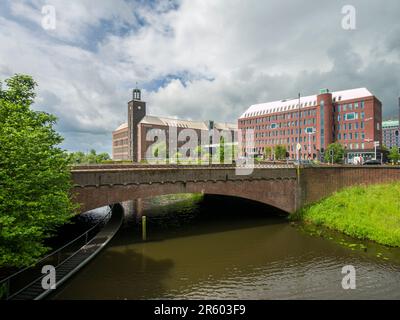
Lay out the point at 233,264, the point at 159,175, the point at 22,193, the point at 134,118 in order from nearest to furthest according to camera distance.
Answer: the point at 22,193 < the point at 233,264 < the point at 159,175 < the point at 134,118

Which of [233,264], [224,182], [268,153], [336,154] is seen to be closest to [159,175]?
[224,182]

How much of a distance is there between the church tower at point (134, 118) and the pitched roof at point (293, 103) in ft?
137

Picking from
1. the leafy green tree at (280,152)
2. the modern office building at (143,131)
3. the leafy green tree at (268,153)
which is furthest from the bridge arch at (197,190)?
the leafy green tree at (268,153)

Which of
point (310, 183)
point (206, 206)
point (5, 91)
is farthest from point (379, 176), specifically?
point (5, 91)

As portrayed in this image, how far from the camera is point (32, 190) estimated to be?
1016 centimetres

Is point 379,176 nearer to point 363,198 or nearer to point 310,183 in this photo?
point 363,198

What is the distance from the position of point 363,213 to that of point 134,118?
3629 inches

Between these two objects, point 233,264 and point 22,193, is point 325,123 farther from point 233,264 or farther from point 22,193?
point 22,193

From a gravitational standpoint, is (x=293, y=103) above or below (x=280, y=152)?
above

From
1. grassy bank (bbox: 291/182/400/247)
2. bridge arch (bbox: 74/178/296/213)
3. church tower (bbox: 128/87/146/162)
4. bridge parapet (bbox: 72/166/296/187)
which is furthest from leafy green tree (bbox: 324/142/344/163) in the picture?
church tower (bbox: 128/87/146/162)

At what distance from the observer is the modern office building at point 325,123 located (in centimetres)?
6968

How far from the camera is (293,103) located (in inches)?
3482

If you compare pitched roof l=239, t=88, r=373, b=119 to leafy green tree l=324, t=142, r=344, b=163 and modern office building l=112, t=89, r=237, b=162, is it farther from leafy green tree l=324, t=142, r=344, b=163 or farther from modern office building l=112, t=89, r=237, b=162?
leafy green tree l=324, t=142, r=344, b=163

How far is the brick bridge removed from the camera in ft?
60.5
